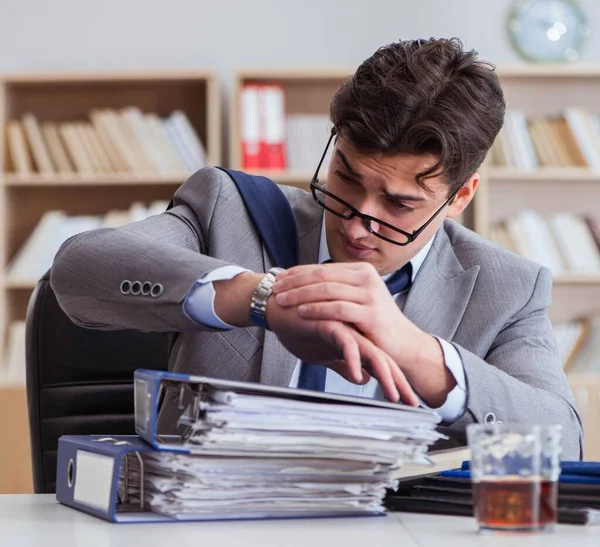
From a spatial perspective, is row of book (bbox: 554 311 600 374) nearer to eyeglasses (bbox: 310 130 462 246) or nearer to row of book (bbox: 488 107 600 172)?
row of book (bbox: 488 107 600 172)

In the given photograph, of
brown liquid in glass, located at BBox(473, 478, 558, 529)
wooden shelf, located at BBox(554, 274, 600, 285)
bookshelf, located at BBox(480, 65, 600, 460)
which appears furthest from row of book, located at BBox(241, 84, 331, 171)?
brown liquid in glass, located at BBox(473, 478, 558, 529)

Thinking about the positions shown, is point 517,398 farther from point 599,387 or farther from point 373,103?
point 599,387

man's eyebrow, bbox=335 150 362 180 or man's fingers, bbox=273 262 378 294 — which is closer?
man's fingers, bbox=273 262 378 294

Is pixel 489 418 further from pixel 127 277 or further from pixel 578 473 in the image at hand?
pixel 127 277

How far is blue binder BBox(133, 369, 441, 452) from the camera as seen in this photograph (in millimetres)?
870

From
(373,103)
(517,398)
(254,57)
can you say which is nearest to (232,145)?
(254,57)

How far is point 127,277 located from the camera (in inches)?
48.5

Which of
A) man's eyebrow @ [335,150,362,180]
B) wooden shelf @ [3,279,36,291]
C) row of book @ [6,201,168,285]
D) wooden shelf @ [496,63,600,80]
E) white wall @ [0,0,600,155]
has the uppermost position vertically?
white wall @ [0,0,600,155]

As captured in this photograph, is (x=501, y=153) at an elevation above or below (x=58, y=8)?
below

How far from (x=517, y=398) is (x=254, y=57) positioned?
3086 millimetres

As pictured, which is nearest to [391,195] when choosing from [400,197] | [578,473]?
[400,197]

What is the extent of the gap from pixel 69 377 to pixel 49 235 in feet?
7.39

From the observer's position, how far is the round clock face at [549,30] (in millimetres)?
3896

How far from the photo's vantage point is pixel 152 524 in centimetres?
89
